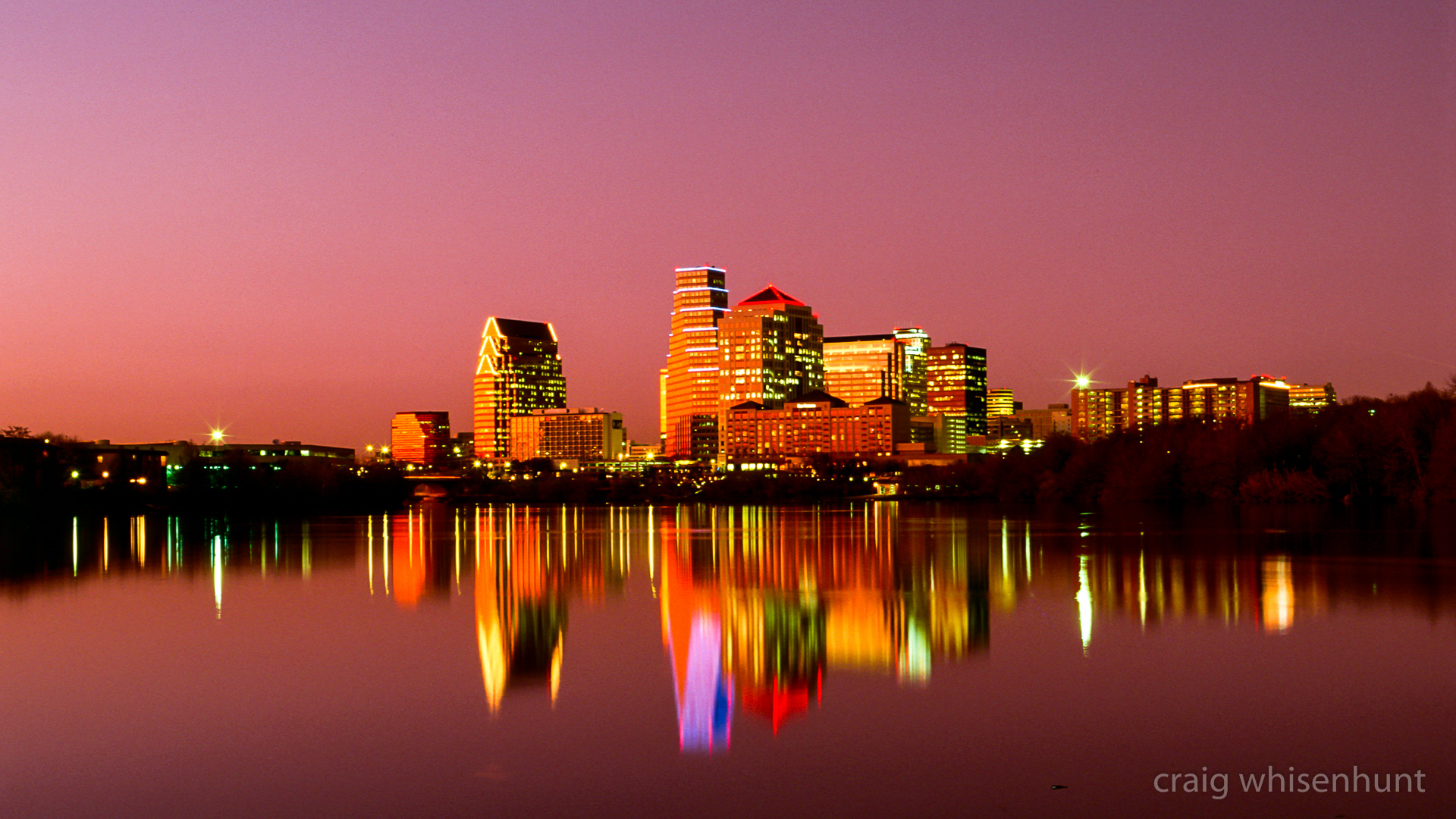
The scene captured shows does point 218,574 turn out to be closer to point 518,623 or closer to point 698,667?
point 518,623

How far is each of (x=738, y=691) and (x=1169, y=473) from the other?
325 ft

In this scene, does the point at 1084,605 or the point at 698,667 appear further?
the point at 1084,605

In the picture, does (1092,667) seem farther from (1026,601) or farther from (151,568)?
(151,568)

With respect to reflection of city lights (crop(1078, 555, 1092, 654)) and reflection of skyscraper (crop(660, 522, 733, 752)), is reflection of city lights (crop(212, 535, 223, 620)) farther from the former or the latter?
reflection of city lights (crop(1078, 555, 1092, 654))

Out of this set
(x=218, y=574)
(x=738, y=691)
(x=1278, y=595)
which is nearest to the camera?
(x=738, y=691)

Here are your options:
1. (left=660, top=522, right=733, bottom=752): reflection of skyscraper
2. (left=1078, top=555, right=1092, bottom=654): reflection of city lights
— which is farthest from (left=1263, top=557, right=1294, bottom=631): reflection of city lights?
(left=660, top=522, right=733, bottom=752): reflection of skyscraper

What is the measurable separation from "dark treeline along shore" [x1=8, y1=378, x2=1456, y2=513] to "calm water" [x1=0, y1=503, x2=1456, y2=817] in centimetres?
5465

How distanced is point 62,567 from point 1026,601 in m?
31.4

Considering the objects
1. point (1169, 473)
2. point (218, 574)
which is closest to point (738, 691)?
point (218, 574)

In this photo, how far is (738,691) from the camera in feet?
62.4

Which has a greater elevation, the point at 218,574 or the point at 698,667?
the point at 698,667

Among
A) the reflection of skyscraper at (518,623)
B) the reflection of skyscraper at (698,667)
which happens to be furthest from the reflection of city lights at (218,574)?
the reflection of skyscraper at (698,667)

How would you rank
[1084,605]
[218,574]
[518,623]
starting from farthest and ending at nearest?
1. [218,574]
2. [1084,605]
3. [518,623]

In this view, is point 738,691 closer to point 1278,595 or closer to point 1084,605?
point 1084,605
